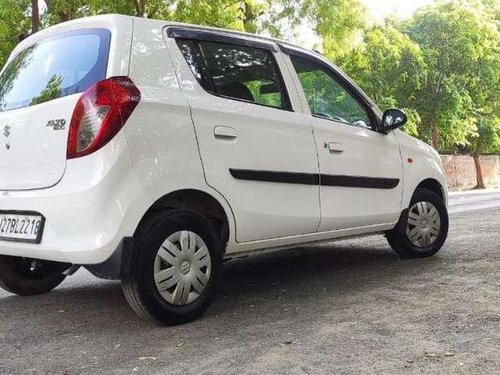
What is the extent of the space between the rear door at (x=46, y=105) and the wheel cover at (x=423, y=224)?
3101 millimetres

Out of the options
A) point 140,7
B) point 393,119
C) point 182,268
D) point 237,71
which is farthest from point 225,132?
point 140,7

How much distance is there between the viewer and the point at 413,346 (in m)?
3.15

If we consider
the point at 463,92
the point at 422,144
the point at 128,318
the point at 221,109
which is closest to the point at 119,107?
the point at 221,109

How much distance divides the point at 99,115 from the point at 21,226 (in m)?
0.86

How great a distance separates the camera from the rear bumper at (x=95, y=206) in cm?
345

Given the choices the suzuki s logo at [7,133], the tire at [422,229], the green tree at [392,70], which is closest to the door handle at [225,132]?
the suzuki s logo at [7,133]

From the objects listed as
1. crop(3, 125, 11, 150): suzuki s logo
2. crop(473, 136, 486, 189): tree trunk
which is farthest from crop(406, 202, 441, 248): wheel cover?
crop(473, 136, 486, 189): tree trunk

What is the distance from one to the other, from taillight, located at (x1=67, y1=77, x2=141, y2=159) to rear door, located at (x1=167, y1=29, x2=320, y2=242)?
18.5 inches

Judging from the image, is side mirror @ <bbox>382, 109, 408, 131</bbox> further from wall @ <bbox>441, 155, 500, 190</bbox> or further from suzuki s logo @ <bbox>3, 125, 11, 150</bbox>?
wall @ <bbox>441, 155, 500, 190</bbox>

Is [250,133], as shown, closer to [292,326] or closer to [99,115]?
[99,115]

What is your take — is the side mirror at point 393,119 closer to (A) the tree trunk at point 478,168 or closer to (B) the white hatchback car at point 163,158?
(B) the white hatchback car at point 163,158

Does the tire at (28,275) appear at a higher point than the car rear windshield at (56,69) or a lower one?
lower

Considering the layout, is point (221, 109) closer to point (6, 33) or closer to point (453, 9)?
point (6, 33)

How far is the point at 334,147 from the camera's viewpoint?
4.76m
